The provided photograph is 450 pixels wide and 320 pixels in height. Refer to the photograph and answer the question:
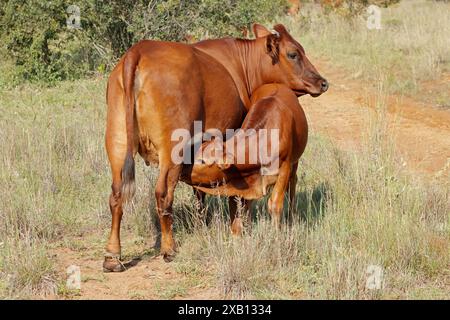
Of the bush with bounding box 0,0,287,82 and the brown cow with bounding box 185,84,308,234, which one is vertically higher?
the bush with bounding box 0,0,287,82

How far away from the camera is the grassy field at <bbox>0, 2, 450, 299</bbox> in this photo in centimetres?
548

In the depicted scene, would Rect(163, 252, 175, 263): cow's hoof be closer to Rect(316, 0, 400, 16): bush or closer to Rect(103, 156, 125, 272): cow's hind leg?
Rect(103, 156, 125, 272): cow's hind leg

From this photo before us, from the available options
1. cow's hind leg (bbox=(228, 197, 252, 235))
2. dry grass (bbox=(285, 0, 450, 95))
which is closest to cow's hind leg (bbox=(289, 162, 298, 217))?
cow's hind leg (bbox=(228, 197, 252, 235))

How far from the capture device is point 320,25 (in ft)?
60.6

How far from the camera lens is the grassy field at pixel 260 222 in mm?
5477

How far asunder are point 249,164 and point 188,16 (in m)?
7.00

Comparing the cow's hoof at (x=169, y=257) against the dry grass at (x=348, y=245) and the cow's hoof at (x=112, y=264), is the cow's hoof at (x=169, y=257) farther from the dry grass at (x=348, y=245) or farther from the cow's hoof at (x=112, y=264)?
the cow's hoof at (x=112, y=264)

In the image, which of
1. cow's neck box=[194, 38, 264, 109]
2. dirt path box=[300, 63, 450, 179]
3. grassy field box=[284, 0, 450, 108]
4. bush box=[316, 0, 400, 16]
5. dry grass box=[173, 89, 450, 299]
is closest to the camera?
dry grass box=[173, 89, 450, 299]

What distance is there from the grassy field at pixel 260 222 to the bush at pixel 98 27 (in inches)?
112

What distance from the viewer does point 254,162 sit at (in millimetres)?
5984

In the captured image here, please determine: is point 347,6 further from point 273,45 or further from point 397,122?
point 273,45

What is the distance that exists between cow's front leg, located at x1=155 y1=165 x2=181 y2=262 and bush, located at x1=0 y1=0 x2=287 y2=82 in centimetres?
641

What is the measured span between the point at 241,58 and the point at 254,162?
4.37 ft

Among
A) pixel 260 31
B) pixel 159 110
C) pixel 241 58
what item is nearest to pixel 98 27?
pixel 260 31
